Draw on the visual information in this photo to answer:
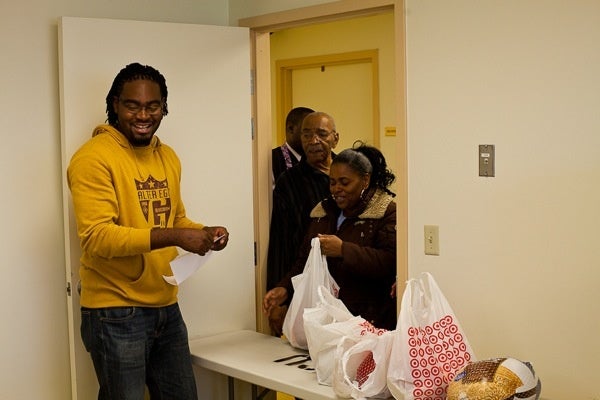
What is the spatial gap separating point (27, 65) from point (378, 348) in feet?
5.34

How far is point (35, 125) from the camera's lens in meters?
3.05

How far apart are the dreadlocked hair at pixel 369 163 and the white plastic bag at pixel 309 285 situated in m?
0.35

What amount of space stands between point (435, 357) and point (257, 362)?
85 cm

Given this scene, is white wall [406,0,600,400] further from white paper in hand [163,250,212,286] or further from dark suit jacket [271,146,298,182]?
dark suit jacket [271,146,298,182]

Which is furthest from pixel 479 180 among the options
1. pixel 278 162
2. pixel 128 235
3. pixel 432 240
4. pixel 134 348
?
pixel 278 162

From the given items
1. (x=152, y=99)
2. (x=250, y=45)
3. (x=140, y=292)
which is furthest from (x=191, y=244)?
(x=250, y=45)

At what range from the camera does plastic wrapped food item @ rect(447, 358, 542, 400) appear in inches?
85.1

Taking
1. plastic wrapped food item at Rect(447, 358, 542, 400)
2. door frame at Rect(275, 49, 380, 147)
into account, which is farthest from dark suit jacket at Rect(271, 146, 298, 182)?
plastic wrapped food item at Rect(447, 358, 542, 400)

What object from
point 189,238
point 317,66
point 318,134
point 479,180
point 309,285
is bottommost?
point 309,285

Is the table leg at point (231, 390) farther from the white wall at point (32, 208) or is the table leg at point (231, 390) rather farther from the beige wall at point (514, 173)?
the beige wall at point (514, 173)

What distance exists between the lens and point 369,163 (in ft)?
10.8

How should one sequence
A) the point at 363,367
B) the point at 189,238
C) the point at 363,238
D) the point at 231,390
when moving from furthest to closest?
the point at 231,390 < the point at 363,238 < the point at 189,238 < the point at 363,367

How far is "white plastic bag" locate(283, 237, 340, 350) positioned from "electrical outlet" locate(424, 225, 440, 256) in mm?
425

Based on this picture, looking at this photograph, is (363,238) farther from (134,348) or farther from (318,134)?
(134,348)
